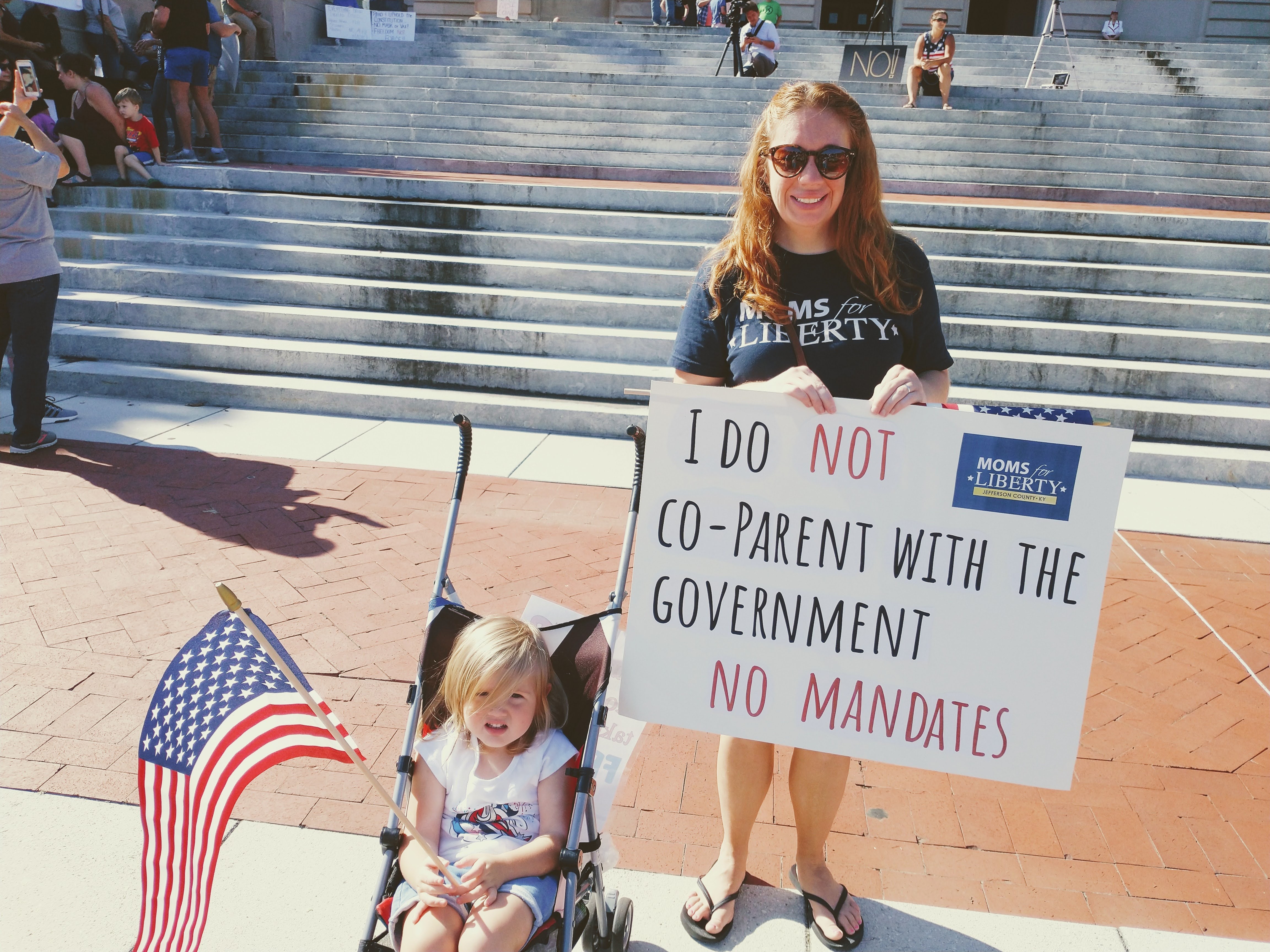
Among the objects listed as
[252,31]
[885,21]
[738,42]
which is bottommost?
[252,31]

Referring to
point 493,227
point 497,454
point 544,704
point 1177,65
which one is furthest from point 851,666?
point 1177,65

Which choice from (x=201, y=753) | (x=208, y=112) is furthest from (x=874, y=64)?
(x=201, y=753)

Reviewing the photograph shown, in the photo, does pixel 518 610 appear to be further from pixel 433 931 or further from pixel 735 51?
pixel 735 51

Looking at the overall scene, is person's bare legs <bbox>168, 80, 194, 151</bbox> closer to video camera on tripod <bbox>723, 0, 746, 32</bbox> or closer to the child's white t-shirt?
video camera on tripod <bbox>723, 0, 746, 32</bbox>

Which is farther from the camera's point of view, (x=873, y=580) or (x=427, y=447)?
(x=427, y=447)

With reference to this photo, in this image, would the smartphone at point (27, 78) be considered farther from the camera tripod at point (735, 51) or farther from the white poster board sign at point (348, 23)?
the white poster board sign at point (348, 23)

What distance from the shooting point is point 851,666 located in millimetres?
2098

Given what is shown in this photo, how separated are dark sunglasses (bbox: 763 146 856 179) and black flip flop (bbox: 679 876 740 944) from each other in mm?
1876

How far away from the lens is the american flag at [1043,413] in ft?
6.35

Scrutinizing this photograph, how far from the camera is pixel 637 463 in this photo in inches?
90.3

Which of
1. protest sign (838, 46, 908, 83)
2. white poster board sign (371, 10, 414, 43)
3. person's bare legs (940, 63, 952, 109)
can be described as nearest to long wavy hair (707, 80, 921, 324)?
person's bare legs (940, 63, 952, 109)

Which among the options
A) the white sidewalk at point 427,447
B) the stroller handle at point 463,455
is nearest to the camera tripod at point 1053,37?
the white sidewalk at point 427,447

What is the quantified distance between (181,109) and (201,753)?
10105mm

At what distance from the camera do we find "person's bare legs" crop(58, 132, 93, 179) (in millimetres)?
8875
